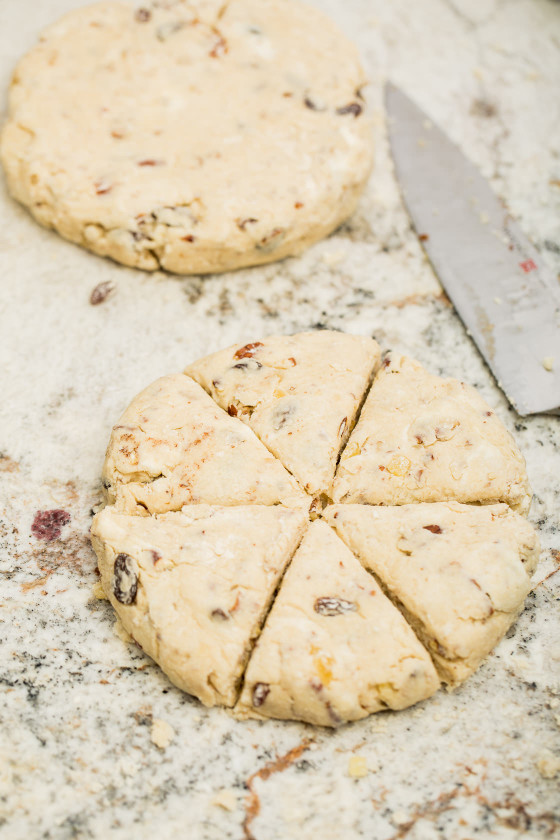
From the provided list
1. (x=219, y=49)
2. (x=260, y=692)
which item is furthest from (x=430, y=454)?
(x=219, y=49)

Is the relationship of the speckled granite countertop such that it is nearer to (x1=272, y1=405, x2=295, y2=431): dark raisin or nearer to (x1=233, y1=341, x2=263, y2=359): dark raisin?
(x1=233, y1=341, x2=263, y2=359): dark raisin

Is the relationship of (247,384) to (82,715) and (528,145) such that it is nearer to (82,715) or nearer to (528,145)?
(82,715)

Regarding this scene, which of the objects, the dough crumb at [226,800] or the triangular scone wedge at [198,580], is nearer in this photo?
the dough crumb at [226,800]

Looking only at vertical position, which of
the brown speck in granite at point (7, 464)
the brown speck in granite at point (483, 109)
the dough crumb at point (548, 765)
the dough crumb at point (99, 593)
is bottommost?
the brown speck in granite at point (7, 464)

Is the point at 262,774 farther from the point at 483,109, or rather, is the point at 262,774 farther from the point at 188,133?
the point at 483,109

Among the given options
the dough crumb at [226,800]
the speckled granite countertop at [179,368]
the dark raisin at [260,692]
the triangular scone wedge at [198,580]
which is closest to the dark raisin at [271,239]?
the speckled granite countertop at [179,368]

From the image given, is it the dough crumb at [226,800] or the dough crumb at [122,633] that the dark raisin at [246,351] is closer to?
the dough crumb at [122,633]

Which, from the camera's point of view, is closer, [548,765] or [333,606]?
[548,765]
